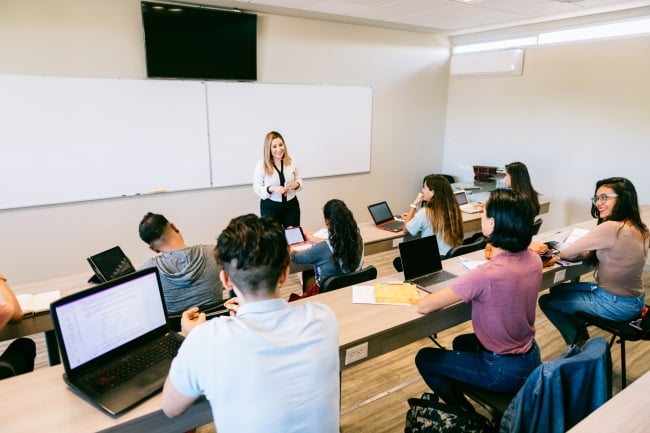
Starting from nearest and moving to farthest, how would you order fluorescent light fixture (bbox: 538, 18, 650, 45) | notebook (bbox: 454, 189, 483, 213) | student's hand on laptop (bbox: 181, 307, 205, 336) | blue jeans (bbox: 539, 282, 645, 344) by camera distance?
student's hand on laptop (bbox: 181, 307, 205, 336) → blue jeans (bbox: 539, 282, 645, 344) → notebook (bbox: 454, 189, 483, 213) → fluorescent light fixture (bbox: 538, 18, 650, 45)

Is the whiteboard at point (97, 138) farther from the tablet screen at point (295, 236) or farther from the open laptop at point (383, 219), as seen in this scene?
the open laptop at point (383, 219)

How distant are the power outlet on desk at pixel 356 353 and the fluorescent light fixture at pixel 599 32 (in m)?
4.92

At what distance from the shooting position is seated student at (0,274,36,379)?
6.19 feet

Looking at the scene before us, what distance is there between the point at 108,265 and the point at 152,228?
63cm

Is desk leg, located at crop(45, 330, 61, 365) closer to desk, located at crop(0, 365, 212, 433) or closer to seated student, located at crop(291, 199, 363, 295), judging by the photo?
desk, located at crop(0, 365, 212, 433)

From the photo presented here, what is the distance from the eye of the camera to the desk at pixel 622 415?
1349 millimetres

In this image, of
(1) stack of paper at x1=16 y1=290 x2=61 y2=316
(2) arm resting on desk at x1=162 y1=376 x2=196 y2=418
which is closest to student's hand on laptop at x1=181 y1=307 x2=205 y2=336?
(2) arm resting on desk at x1=162 y1=376 x2=196 y2=418

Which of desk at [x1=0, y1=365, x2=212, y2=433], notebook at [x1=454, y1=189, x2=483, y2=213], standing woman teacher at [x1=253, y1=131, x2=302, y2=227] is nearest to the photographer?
desk at [x1=0, y1=365, x2=212, y2=433]

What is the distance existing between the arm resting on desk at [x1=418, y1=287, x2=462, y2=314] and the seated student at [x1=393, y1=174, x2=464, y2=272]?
1324 mm

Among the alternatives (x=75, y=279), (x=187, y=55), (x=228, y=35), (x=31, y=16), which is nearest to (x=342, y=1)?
(x=228, y=35)

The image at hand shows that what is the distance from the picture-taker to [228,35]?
446cm

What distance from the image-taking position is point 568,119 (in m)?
5.35

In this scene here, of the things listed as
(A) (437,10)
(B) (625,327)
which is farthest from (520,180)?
(A) (437,10)

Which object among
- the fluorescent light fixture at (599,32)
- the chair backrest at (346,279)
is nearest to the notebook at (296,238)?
the chair backrest at (346,279)
